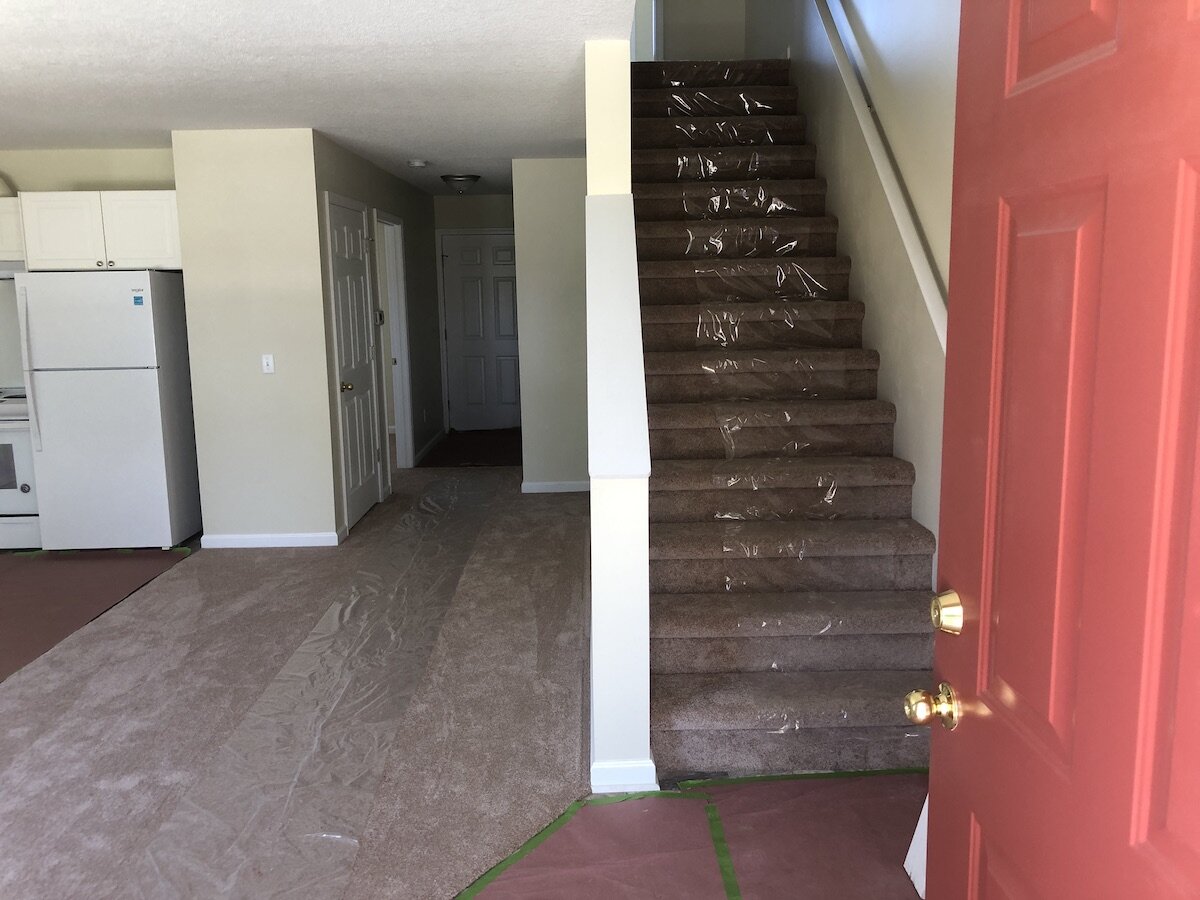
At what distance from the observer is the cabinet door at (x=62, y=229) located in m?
4.87

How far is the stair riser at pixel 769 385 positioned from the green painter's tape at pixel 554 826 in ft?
5.10

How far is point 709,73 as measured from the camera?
506 cm

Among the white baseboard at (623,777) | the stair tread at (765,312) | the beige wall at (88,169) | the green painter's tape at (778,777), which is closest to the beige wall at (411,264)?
the beige wall at (88,169)

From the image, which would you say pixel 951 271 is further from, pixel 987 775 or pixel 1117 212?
pixel 987 775

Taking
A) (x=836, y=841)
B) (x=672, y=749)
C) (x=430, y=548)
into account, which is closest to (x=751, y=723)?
(x=672, y=749)

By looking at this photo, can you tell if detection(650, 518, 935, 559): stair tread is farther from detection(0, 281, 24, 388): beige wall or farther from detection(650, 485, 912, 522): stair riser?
detection(0, 281, 24, 388): beige wall

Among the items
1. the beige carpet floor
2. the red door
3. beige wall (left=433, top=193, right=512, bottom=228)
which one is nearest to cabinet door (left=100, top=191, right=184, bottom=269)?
the beige carpet floor

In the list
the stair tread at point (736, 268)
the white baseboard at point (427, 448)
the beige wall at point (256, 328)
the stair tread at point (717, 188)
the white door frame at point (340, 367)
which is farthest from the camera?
the white baseboard at point (427, 448)

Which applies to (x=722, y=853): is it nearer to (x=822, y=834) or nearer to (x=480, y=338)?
(x=822, y=834)

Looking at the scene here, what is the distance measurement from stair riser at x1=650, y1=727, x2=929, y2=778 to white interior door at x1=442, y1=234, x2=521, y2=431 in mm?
5980

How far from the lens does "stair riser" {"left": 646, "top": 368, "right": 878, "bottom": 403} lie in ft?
11.8

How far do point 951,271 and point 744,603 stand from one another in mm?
1975

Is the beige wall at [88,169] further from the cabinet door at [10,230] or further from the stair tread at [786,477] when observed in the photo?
the stair tread at [786,477]

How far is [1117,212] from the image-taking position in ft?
2.41
